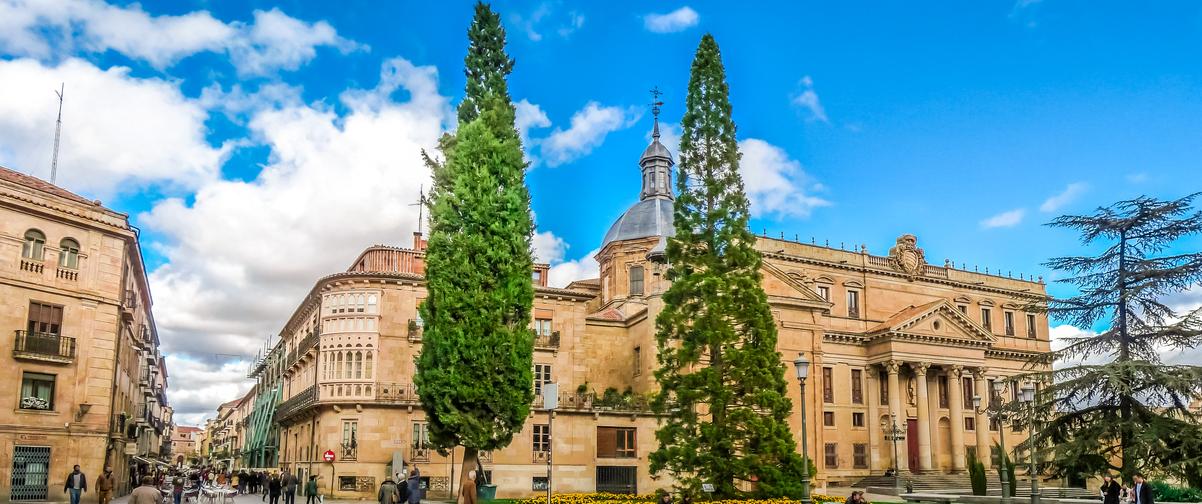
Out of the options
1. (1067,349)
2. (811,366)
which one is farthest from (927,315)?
(1067,349)

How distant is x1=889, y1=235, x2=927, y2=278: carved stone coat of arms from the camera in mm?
56688

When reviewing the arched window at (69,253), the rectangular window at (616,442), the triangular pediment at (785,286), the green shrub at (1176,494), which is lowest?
the green shrub at (1176,494)

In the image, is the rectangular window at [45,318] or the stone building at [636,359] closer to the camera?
the rectangular window at [45,318]

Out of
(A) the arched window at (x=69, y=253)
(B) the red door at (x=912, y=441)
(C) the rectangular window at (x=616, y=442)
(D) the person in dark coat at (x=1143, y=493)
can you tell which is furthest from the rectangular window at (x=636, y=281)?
(D) the person in dark coat at (x=1143, y=493)

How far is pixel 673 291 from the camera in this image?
2814 centimetres

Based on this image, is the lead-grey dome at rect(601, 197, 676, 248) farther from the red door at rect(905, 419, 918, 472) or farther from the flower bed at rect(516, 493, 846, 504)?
the flower bed at rect(516, 493, 846, 504)

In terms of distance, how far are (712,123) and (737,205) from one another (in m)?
2.92

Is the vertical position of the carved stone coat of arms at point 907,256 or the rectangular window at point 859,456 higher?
the carved stone coat of arms at point 907,256

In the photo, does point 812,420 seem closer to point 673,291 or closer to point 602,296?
point 602,296

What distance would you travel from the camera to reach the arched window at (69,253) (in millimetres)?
29641

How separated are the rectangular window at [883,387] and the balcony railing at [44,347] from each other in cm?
3944

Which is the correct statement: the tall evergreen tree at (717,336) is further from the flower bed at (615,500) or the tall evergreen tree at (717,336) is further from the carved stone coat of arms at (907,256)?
the carved stone coat of arms at (907,256)

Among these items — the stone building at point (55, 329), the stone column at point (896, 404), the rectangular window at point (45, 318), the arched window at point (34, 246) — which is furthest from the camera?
the stone column at point (896, 404)

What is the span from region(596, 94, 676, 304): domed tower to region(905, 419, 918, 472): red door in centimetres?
1648
